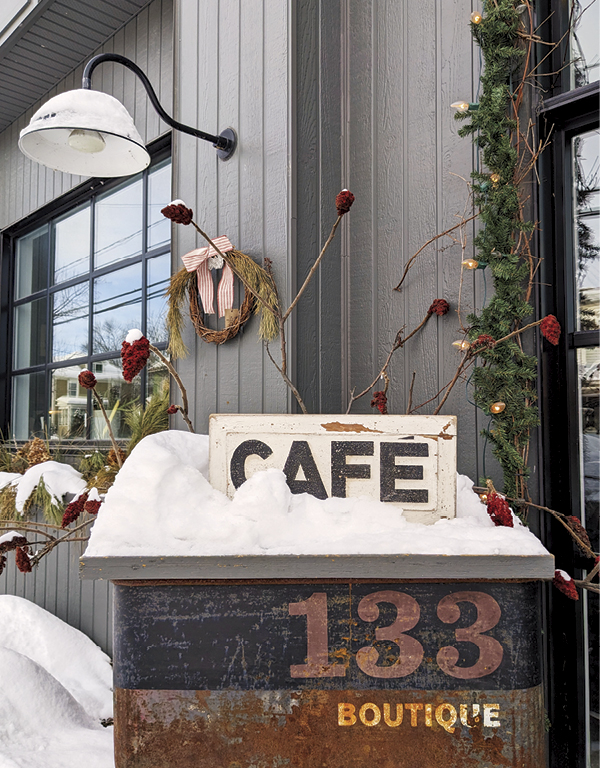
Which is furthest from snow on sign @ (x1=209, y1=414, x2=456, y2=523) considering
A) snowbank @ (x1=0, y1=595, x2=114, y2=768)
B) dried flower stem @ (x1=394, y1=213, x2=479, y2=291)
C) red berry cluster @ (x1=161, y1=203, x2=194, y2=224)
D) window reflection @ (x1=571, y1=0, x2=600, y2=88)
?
window reflection @ (x1=571, y1=0, x2=600, y2=88)

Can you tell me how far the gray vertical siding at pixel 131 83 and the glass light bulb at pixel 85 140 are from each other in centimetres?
150

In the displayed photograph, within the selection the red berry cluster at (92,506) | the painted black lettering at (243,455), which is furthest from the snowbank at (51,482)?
the painted black lettering at (243,455)

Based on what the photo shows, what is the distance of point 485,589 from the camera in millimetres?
1111

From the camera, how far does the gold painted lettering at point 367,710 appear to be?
110 centimetres

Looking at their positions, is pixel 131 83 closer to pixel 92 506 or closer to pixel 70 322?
pixel 70 322

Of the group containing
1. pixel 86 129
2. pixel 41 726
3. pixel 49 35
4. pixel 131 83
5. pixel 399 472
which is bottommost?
pixel 41 726

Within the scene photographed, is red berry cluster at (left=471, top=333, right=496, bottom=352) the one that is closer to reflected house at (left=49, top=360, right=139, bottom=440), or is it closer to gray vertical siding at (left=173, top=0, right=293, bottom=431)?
gray vertical siding at (left=173, top=0, right=293, bottom=431)

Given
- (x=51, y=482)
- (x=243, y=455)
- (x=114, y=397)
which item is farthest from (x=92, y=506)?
(x=114, y=397)

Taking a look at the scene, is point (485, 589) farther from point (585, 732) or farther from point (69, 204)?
point (69, 204)

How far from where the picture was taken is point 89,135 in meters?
1.82

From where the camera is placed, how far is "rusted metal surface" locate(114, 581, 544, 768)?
110cm

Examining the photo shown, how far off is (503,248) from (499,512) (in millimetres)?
912

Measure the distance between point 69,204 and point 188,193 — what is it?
218 centimetres

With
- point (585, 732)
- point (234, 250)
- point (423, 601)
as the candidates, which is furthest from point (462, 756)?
point (234, 250)
